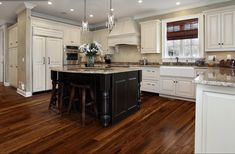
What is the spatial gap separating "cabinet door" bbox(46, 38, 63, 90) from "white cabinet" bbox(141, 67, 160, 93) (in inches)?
121

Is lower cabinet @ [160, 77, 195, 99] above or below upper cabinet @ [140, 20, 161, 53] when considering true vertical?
below

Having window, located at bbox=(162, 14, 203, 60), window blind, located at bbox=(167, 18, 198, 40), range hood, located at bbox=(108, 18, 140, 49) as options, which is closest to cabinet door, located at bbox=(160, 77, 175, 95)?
window, located at bbox=(162, 14, 203, 60)

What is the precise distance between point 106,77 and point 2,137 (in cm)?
174

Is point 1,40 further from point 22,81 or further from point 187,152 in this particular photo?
point 187,152

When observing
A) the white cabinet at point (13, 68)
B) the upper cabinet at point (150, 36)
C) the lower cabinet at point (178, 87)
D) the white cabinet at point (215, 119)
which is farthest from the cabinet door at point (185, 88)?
the white cabinet at point (13, 68)

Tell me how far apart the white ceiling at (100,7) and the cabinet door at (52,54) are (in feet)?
3.28

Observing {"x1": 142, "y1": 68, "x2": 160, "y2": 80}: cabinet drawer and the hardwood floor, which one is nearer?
the hardwood floor

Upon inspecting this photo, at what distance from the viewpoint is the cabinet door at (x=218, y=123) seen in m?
1.30

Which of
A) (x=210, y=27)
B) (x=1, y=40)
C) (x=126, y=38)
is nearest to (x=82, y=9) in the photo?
(x=126, y=38)

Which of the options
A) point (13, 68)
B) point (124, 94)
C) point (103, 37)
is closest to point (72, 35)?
point (103, 37)

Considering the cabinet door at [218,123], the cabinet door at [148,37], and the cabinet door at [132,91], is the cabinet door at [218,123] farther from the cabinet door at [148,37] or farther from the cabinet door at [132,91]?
the cabinet door at [148,37]

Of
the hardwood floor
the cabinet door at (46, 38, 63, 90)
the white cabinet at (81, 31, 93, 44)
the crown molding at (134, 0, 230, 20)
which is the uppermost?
the crown molding at (134, 0, 230, 20)

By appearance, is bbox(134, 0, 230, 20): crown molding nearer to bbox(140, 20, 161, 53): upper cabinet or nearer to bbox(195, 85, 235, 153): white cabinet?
bbox(140, 20, 161, 53): upper cabinet

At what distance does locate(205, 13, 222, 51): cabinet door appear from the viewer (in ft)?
13.4
